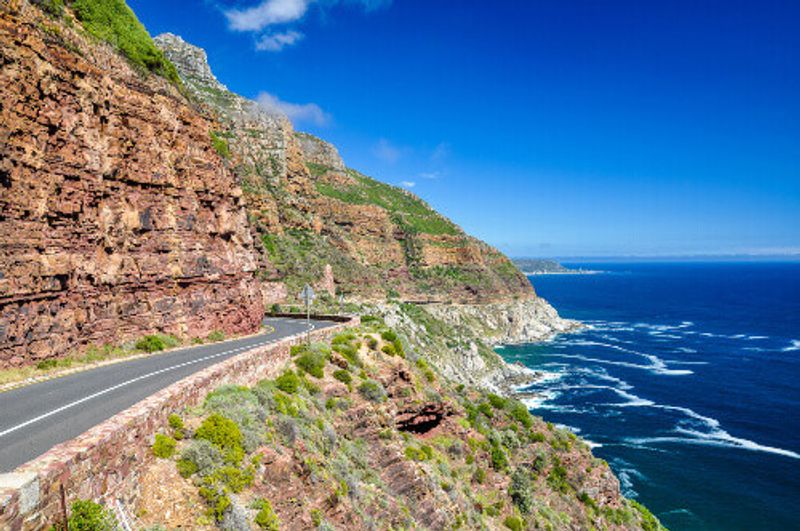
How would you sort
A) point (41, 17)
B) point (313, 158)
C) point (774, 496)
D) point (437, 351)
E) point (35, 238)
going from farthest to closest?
1. point (313, 158)
2. point (437, 351)
3. point (774, 496)
4. point (41, 17)
5. point (35, 238)

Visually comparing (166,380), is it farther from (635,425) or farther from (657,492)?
(635,425)

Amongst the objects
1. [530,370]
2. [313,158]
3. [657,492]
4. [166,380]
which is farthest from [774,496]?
[313,158]

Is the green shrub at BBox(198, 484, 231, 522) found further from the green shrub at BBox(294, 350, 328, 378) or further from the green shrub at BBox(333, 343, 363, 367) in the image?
the green shrub at BBox(333, 343, 363, 367)

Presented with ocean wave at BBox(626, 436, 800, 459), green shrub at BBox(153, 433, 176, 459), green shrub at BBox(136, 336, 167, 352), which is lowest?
ocean wave at BBox(626, 436, 800, 459)

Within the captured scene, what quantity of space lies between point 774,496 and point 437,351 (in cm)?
3994

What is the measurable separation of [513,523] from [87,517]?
20419 millimetres

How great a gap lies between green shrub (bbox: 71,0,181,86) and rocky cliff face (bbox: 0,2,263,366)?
54.7 inches

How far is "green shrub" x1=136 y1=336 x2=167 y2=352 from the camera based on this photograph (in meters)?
22.5

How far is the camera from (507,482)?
25766 millimetres

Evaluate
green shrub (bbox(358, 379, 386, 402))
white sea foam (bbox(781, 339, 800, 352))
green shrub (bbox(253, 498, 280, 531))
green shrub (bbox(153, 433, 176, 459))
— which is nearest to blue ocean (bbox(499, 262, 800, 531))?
white sea foam (bbox(781, 339, 800, 352))

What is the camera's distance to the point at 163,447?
11.2m

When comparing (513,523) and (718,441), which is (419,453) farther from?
(718,441)

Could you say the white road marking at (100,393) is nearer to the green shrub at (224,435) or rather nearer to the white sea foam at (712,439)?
the green shrub at (224,435)

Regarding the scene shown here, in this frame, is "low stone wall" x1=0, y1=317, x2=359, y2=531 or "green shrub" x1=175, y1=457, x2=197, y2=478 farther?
"green shrub" x1=175, y1=457, x2=197, y2=478
